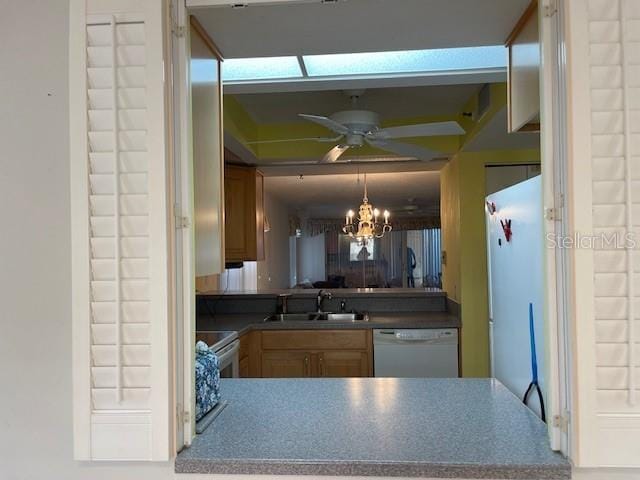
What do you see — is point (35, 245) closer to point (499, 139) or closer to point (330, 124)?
point (330, 124)

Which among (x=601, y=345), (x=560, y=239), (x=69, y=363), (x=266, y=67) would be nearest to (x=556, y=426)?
(x=601, y=345)

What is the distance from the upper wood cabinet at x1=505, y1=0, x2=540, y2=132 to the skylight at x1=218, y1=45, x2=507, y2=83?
794mm

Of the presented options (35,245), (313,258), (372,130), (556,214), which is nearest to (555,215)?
(556,214)

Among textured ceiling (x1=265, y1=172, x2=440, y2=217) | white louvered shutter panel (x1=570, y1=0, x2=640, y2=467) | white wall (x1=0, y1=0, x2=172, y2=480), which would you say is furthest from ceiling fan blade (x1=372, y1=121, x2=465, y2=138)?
textured ceiling (x1=265, y1=172, x2=440, y2=217)

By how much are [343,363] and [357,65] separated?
215cm

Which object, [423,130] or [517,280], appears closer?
[517,280]

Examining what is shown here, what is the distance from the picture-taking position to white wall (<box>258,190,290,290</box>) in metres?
6.32

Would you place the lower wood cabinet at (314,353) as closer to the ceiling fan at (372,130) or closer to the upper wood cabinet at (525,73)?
the ceiling fan at (372,130)

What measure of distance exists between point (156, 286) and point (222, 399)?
2.11 ft

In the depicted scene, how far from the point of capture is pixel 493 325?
2111 mm

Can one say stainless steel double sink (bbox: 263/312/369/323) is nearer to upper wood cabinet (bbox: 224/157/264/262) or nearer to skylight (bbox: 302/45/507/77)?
upper wood cabinet (bbox: 224/157/264/262)

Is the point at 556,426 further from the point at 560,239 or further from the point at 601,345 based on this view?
the point at 560,239

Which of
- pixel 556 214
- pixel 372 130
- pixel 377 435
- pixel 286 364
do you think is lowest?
pixel 286 364

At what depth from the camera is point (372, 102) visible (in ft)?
10.2
